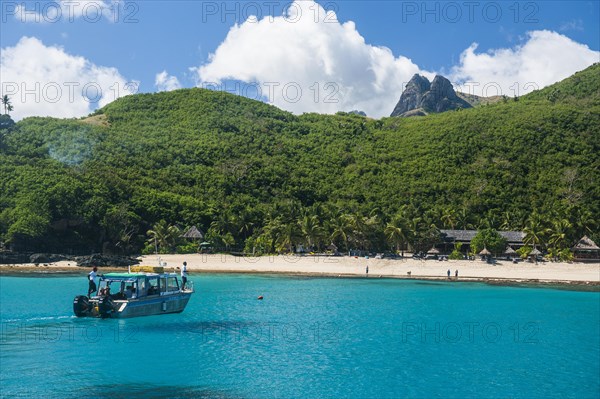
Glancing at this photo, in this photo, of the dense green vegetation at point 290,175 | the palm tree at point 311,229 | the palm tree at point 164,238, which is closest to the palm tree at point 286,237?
the dense green vegetation at point 290,175

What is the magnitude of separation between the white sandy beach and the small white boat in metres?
31.1

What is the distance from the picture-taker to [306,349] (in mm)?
26797

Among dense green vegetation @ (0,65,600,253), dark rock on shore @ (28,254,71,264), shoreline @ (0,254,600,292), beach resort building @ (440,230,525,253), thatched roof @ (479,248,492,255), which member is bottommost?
shoreline @ (0,254,600,292)

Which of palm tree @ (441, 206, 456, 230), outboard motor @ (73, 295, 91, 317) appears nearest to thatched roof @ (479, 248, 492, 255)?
palm tree @ (441, 206, 456, 230)

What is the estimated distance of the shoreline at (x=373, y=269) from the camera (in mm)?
61062

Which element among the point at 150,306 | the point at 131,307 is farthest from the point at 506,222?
the point at 131,307

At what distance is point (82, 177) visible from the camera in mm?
88562

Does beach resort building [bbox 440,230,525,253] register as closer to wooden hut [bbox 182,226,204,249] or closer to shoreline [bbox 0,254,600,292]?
shoreline [bbox 0,254,600,292]

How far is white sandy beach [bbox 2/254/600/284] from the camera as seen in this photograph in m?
63.1

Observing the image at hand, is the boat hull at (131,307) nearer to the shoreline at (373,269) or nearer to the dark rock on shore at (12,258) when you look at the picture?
the shoreline at (373,269)

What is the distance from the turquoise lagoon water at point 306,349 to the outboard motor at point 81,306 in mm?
919

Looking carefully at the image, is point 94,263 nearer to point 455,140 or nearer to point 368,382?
point 368,382

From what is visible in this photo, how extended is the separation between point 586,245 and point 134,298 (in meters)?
65.9

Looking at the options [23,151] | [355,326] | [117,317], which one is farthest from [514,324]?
[23,151]
